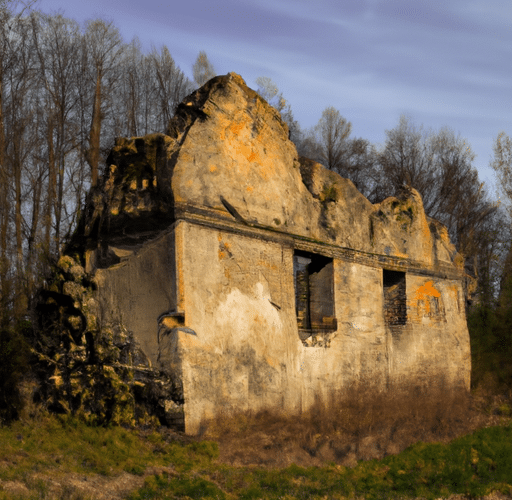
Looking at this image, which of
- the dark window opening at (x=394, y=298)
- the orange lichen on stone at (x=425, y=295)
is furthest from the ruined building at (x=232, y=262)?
the orange lichen on stone at (x=425, y=295)

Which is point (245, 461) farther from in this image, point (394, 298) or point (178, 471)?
point (394, 298)

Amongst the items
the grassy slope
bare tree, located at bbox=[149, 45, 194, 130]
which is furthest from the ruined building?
bare tree, located at bbox=[149, 45, 194, 130]

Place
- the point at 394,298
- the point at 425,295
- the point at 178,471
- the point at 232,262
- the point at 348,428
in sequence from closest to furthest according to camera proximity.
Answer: the point at 178,471 → the point at 232,262 → the point at 348,428 → the point at 394,298 → the point at 425,295

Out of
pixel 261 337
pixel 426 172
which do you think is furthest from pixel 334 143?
pixel 261 337

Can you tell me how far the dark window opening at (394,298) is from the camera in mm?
10695

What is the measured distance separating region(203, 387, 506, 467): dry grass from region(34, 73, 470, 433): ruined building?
20 centimetres

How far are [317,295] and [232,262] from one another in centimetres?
210

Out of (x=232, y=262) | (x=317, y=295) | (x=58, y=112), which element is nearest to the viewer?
(x=232, y=262)

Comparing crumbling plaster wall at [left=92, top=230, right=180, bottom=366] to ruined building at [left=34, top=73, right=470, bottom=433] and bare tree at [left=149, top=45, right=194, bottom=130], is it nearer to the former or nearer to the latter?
ruined building at [left=34, top=73, right=470, bottom=433]

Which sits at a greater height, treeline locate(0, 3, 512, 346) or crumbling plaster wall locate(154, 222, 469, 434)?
treeline locate(0, 3, 512, 346)

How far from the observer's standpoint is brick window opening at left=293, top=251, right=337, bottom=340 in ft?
29.8

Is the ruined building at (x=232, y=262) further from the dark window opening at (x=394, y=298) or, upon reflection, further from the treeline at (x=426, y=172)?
the treeline at (x=426, y=172)

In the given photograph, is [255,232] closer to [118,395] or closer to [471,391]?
[118,395]

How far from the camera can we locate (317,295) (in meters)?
9.27
